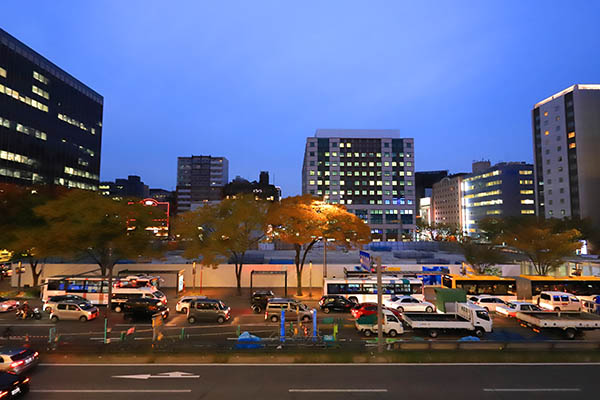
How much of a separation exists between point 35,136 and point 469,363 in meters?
109

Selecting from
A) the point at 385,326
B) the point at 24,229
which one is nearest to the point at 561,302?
the point at 385,326

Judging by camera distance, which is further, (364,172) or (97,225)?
(364,172)

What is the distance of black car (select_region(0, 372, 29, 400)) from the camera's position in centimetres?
1149

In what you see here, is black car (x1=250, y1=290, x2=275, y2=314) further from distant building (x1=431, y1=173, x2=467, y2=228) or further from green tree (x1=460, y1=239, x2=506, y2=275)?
distant building (x1=431, y1=173, x2=467, y2=228)

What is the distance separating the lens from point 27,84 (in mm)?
84000

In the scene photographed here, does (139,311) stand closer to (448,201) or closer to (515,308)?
(515,308)

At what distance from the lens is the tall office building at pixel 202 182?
175 m

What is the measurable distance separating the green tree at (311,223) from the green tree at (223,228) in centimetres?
228

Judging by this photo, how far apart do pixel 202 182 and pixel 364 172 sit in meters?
89.9

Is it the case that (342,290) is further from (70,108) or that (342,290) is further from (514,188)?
(514,188)

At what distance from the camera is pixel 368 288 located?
1246 inches

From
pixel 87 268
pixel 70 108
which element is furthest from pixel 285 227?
pixel 70 108

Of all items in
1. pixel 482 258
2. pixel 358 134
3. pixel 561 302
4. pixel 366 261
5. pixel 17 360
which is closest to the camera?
pixel 17 360

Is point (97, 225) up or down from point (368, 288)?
up
